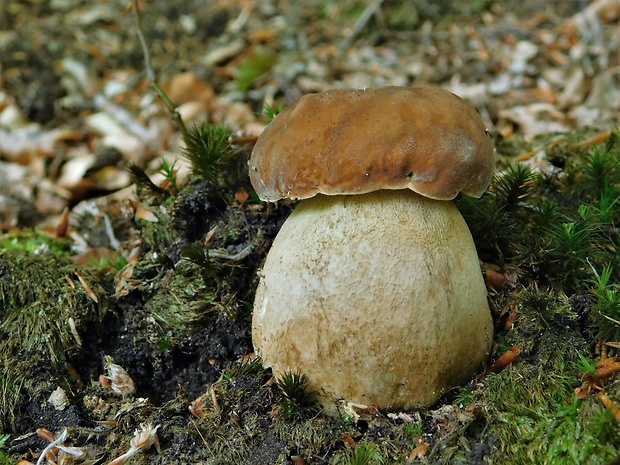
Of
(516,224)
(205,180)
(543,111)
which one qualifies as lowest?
(543,111)

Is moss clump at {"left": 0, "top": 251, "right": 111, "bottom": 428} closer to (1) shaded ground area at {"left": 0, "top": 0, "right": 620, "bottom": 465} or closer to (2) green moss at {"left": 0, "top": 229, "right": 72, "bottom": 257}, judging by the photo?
(1) shaded ground area at {"left": 0, "top": 0, "right": 620, "bottom": 465}

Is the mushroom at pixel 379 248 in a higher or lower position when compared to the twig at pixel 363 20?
higher

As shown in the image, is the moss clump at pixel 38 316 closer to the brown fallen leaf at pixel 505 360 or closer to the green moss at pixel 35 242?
the green moss at pixel 35 242

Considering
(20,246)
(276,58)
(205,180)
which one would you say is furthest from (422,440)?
(276,58)

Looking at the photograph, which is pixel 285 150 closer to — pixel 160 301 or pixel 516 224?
pixel 160 301

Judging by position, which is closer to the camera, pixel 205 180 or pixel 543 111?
pixel 205 180

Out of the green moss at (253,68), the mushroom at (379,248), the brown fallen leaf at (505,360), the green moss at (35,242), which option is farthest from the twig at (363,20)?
the brown fallen leaf at (505,360)

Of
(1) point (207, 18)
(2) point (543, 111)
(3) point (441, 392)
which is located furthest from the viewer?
(1) point (207, 18)

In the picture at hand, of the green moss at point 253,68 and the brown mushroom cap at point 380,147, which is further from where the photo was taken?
the green moss at point 253,68

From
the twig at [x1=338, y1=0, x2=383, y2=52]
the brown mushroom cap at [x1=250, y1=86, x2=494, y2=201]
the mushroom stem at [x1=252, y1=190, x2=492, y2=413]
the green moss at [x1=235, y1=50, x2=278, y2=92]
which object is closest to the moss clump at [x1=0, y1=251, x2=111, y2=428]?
the mushroom stem at [x1=252, y1=190, x2=492, y2=413]
